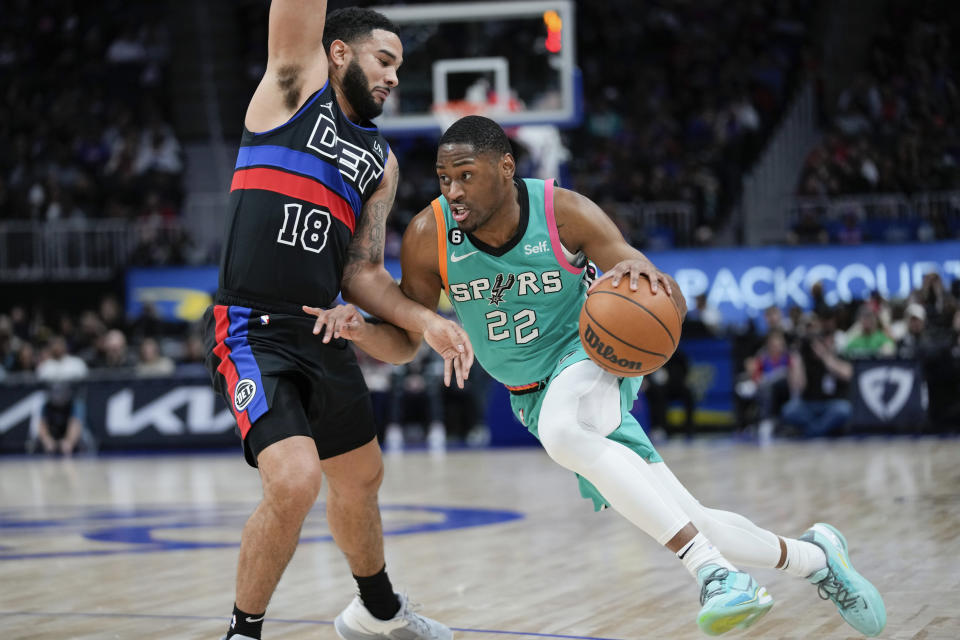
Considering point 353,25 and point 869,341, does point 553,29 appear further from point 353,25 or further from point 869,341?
point 353,25

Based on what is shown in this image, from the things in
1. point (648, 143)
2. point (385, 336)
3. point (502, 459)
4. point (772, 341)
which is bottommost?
point (502, 459)

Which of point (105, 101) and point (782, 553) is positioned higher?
point (105, 101)

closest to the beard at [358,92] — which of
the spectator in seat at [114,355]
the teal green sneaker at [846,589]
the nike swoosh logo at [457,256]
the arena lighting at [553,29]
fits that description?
the nike swoosh logo at [457,256]

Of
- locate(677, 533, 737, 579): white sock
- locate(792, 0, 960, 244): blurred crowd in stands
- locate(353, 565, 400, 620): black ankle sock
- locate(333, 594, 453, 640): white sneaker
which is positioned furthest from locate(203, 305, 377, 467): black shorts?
locate(792, 0, 960, 244): blurred crowd in stands

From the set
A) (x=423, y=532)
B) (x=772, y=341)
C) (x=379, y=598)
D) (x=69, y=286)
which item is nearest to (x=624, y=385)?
(x=379, y=598)

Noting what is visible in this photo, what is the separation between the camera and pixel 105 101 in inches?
928

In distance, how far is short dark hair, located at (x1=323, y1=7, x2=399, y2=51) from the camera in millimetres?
4430

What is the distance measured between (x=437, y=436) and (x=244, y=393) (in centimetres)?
1192

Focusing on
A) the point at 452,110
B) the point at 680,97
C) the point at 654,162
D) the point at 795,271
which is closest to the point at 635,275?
the point at 452,110

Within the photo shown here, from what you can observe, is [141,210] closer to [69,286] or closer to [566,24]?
[69,286]

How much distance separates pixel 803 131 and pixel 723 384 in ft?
23.7

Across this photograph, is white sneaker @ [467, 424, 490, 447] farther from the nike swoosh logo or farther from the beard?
the beard

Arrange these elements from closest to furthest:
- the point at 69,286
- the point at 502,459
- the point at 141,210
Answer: the point at 502,459 < the point at 69,286 < the point at 141,210

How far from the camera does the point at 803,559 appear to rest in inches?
171
